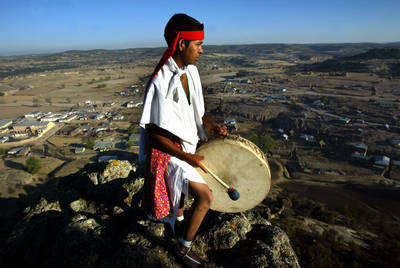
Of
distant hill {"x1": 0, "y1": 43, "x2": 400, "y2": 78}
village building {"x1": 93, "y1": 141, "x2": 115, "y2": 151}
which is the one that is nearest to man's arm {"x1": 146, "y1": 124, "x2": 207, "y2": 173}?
village building {"x1": 93, "y1": 141, "x2": 115, "y2": 151}

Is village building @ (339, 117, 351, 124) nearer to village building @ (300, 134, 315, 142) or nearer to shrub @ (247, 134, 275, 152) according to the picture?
village building @ (300, 134, 315, 142)

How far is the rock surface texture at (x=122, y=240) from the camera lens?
→ 104 inches

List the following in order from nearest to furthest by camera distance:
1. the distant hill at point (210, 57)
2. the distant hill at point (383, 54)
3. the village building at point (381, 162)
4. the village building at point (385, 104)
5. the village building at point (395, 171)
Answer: the village building at point (395, 171)
the village building at point (381, 162)
the village building at point (385, 104)
the distant hill at point (383, 54)
the distant hill at point (210, 57)

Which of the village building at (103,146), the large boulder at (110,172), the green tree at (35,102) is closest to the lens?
the large boulder at (110,172)

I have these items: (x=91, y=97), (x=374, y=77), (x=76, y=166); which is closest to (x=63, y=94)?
(x=91, y=97)

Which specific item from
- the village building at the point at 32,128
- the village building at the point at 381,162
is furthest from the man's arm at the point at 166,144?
the village building at the point at 32,128

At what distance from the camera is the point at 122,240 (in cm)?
298

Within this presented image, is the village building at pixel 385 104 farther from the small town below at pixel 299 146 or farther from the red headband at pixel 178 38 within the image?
the red headband at pixel 178 38

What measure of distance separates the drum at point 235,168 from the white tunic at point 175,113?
1.26ft

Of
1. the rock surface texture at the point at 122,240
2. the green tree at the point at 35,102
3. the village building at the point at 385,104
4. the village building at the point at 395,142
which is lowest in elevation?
the green tree at the point at 35,102

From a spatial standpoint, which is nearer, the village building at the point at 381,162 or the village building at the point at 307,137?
the village building at the point at 381,162

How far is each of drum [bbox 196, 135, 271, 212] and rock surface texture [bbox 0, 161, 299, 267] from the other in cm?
96

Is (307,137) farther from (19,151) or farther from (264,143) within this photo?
(19,151)

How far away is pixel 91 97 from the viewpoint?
62.2 metres
